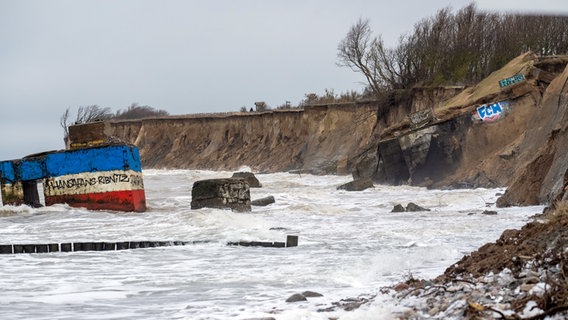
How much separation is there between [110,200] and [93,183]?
2.15 feet

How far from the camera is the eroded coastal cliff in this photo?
16.0 meters

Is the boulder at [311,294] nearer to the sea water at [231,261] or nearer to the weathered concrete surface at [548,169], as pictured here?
the sea water at [231,261]

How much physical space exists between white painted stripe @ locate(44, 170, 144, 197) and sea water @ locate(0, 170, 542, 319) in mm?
1092

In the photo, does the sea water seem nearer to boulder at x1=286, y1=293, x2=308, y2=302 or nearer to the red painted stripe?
boulder at x1=286, y1=293, x2=308, y2=302

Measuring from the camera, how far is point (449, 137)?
84.7 feet

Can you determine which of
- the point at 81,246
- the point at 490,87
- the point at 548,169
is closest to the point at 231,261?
the point at 81,246

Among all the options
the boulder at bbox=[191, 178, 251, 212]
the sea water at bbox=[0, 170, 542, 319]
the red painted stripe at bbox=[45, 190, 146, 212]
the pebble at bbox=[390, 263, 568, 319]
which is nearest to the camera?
the pebble at bbox=[390, 263, 568, 319]

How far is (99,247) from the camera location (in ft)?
38.2

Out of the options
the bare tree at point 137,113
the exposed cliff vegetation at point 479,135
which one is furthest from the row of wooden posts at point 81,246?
the bare tree at point 137,113

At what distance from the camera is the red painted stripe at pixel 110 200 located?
19.4 m

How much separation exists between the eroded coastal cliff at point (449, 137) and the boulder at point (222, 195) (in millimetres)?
3953

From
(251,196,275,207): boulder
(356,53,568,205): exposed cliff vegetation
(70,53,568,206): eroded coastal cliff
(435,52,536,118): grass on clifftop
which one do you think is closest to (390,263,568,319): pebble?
(70,53,568,206): eroded coastal cliff

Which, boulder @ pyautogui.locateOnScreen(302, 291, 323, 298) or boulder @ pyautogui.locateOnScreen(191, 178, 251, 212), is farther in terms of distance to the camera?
boulder @ pyautogui.locateOnScreen(191, 178, 251, 212)

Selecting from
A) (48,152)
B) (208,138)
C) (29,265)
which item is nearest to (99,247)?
(29,265)
